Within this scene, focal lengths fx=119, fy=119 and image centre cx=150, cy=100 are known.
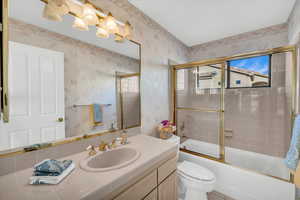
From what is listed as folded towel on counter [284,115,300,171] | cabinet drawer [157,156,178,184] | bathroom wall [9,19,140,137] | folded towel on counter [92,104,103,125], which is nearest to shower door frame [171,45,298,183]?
folded towel on counter [284,115,300,171]

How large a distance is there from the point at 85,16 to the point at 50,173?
1109mm

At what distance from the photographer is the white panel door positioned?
0.71m

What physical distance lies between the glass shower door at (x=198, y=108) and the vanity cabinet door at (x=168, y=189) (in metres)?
1.14

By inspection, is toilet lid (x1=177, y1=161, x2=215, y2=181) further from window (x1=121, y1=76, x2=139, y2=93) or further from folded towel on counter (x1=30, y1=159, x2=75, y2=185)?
folded towel on counter (x1=30, y1=159, x2=75, y2=185)

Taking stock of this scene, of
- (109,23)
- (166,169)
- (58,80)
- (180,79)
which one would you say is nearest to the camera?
(58,80)

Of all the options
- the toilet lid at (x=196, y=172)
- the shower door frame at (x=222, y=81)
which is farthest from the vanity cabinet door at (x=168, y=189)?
the shower door frame at (x=222, y=81)

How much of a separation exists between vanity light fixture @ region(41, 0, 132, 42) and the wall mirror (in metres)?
0.05

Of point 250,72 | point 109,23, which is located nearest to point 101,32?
point 109,23

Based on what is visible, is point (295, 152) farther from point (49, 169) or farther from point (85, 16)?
point (85, 16)

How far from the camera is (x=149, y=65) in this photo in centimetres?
167

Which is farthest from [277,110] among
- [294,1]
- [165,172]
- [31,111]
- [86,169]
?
[31,111]

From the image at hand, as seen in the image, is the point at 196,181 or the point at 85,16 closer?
the point at 85,16

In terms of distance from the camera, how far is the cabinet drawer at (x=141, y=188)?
68cm

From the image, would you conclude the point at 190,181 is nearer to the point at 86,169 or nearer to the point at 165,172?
the point at 165,172
